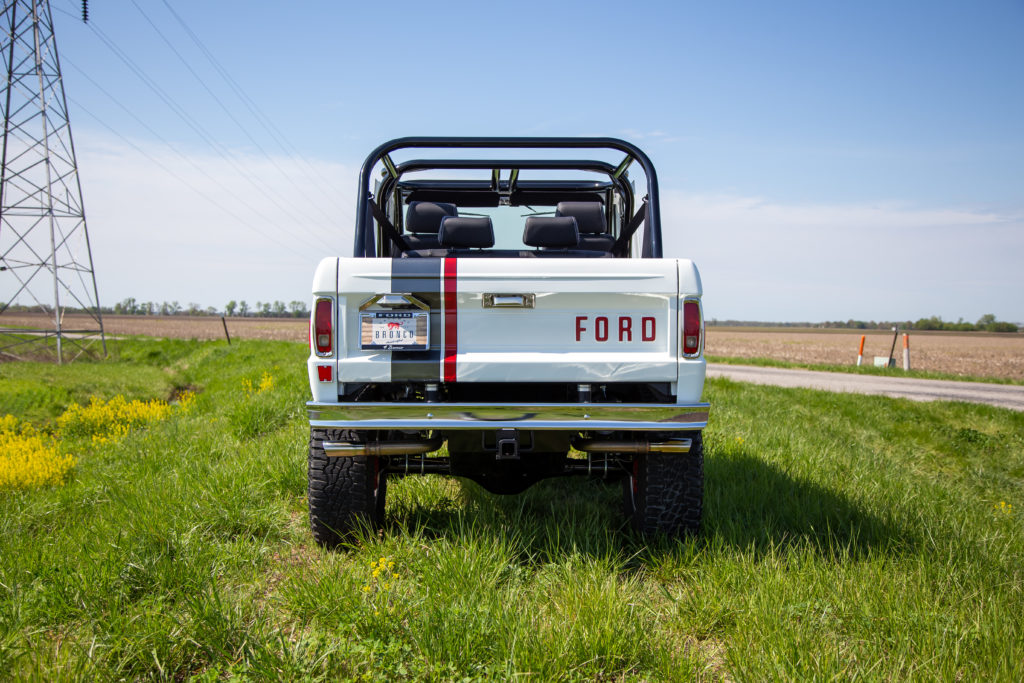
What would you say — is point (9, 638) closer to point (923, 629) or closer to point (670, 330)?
point (670, 330)

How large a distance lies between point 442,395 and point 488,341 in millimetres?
416

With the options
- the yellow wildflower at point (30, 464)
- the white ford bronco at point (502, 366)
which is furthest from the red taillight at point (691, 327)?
the yellow wildflower at point (30, 464)

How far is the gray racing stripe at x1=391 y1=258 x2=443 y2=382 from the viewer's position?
2680 millimetres

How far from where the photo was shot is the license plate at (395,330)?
2.68 meters

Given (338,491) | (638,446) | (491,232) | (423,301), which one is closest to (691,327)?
(638,446)

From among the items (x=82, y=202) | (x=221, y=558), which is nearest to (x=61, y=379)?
(x=82, y=202)

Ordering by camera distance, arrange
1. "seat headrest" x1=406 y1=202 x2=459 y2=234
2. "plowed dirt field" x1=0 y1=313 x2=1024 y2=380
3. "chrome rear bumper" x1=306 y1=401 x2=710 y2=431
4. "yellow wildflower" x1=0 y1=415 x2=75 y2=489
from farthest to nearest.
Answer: "plowed dirt field" x1=0 y1=313 x2=1024 y2=380 → "yellow wildflower" x1=0 y1=415 x2=75 y2=489 → "seat headrest" x1=406 y1=202 x2=459 y2=234 → "chrome rear bumper" x1=306 y1=401 x2=710 y2=431

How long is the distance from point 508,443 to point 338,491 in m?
0.93

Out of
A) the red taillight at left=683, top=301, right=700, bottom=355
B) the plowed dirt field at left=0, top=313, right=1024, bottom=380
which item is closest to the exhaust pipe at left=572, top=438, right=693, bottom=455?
the red taillight at left=683, top=301, right=700, bottom=355

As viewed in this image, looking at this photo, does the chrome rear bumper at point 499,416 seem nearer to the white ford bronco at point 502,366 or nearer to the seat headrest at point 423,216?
the white ford bronco at point 502,366

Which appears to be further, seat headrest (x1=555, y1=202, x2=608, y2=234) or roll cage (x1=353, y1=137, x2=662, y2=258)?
seat headrest (x1=555, y1=202, x2=608, y2=234)

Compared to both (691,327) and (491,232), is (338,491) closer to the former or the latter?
(491,232)

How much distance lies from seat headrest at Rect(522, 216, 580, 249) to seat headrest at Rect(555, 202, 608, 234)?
2.85ft

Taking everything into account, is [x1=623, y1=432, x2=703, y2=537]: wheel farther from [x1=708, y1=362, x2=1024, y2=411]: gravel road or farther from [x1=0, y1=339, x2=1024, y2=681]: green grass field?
[x1=708, y1=362, x2=1024, y2=411]: gravel road
